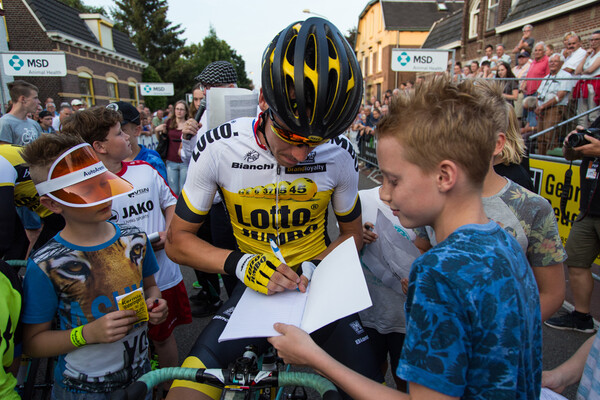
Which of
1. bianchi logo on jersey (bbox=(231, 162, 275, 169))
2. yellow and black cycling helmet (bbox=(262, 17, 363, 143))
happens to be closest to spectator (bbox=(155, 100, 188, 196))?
bianchi logo on jersey (bbox=(231, 162, 275, 169))

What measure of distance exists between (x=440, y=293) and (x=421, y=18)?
152ft

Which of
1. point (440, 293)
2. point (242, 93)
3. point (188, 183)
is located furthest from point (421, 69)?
point (440, 293)

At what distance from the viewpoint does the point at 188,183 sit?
1.97 meters

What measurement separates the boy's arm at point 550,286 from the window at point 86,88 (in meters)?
29.2

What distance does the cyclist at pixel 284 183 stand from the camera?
1.64 m

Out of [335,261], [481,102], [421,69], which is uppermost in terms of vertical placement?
[421,69]

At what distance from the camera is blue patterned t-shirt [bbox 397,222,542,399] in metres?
0.96

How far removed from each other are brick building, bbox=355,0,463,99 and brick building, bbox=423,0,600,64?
373 inches

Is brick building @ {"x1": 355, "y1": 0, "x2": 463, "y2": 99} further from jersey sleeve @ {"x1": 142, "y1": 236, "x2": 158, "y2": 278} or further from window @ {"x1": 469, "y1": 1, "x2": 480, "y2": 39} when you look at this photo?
jersey sleeve @ {"x1": 142, "y1": 236, "x2": 158, "y2": 278}

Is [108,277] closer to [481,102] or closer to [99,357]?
[99,357]

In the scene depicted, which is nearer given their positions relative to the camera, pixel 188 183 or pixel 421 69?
pixel 188 183

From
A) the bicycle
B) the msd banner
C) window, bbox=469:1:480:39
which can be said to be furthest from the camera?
window, bbox=469:1:480:39

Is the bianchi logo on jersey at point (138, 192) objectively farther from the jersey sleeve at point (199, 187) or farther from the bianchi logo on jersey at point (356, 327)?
the bianchi logo on jersey at point (356, 327)

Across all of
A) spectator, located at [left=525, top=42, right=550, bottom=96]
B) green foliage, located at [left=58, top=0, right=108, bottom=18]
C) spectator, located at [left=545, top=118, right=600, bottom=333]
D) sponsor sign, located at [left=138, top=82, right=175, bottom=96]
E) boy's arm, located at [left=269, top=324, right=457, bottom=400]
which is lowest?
spectator, located at [left=545, top=118, right=600, bottom=333]
